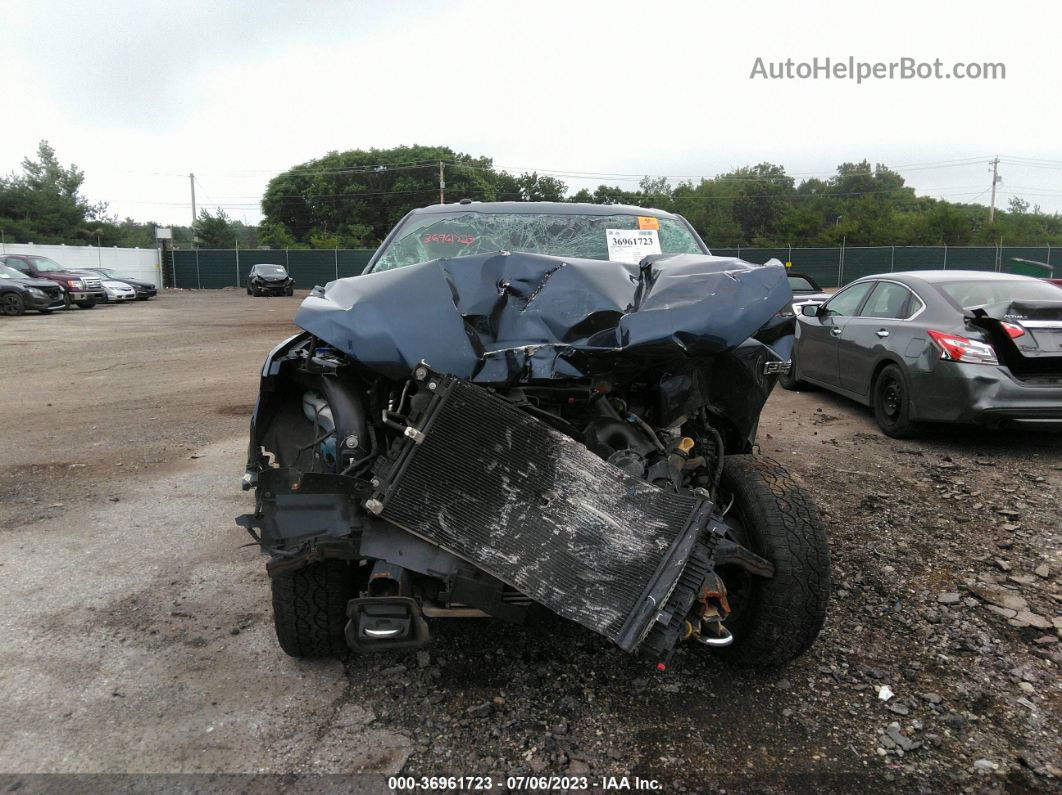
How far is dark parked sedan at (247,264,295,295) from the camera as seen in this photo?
3138cm

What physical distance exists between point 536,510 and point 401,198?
5886cm

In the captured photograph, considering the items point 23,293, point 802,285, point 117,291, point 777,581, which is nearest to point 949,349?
point 777,581

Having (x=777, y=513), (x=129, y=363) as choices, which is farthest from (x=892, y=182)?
(x=777, y=513)

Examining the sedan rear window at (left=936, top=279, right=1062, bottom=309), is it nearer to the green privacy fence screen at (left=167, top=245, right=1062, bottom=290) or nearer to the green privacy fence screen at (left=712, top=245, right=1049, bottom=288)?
the green privacy fence screen at (left=167, top=245, right=1062, bottom=290)

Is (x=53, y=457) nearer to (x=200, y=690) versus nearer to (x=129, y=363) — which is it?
(x=200, y=690)

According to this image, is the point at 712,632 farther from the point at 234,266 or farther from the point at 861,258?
the point at 234,266

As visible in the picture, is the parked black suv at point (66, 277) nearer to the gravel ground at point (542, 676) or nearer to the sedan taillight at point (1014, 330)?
the gravel ground at point (542, 676)

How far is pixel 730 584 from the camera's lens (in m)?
2.88

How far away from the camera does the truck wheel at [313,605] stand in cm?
277

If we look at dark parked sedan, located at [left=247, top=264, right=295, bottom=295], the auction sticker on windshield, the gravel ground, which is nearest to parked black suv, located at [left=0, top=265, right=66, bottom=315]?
dark parked sedan, located at [left=247, top=264, right=295, bottom=295]

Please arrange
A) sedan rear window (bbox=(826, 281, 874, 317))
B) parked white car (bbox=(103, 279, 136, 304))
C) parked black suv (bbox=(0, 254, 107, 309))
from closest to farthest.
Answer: sedan rear window (bbox=(826, 281, 874, 317)) < parked black suv (bbox=(0, 254, 107, 309)) < parked white car (bbox=(103, 279, 136, 304))

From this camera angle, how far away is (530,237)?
4359 millimetres

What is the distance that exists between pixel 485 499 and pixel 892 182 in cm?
6653

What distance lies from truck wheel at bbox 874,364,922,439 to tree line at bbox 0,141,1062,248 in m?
44.7
